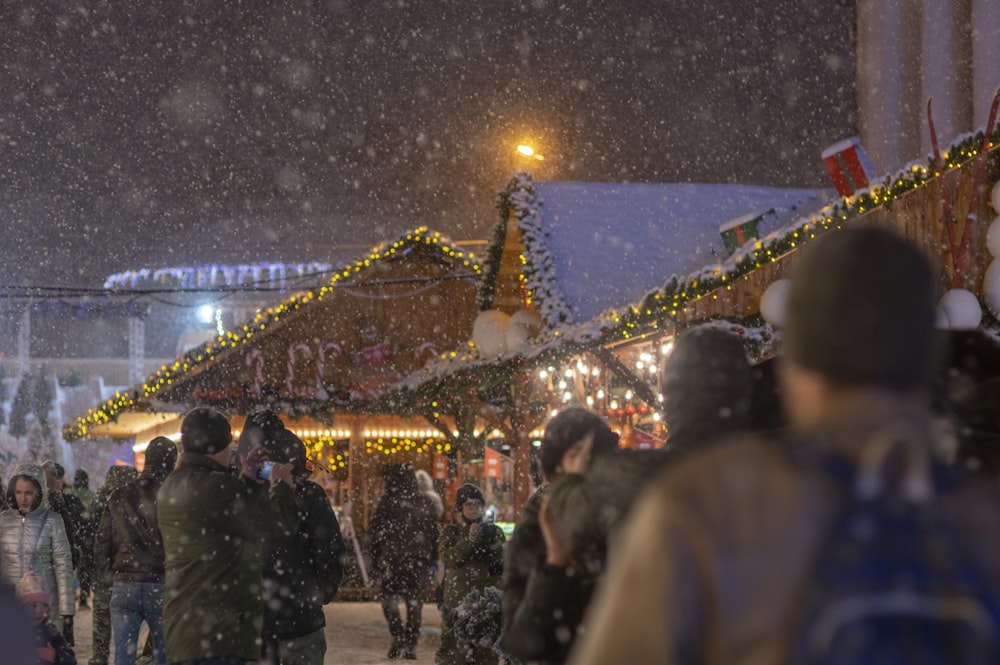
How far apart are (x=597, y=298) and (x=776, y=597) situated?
12.7m

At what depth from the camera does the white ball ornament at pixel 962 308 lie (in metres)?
6.31

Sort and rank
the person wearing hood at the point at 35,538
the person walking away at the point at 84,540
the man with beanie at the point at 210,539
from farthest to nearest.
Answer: the person walking away at the point at 84,540 < the person wearing hood at the point at 35,538 < the man with beanie at the point at 210,539

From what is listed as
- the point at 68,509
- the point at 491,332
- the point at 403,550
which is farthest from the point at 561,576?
the point at 491,332

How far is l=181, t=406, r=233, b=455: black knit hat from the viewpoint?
18.9 feet

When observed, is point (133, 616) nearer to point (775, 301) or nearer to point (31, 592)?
point (31, 592)

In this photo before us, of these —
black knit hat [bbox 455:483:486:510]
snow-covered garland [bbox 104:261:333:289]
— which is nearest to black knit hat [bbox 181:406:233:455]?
black knit hat [bbox 455:483:486:510]

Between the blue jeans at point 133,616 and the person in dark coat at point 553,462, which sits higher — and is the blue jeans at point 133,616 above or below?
below

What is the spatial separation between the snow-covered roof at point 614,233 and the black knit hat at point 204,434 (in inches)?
306

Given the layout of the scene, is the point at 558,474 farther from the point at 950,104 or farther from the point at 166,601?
the point at 950,104

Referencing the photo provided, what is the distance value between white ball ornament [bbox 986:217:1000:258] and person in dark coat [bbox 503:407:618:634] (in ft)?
11.1

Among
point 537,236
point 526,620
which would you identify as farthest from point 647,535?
point 537,236

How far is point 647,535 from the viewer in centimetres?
155

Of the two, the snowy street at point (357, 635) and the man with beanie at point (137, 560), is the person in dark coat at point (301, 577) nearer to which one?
the man with beanie at point (137, 560)

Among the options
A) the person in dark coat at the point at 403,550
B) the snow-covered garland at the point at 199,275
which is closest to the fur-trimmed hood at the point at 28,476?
the person in dark coat at the point at 403,550
